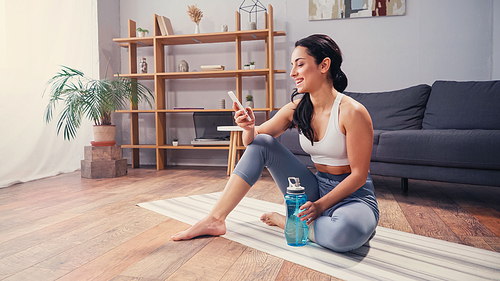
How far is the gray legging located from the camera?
112 cm

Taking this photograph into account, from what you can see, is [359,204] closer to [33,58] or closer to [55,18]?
[33,58]

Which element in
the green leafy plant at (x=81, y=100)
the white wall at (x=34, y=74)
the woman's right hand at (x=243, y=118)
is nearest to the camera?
the woman's right hand at (x=243, y=118)

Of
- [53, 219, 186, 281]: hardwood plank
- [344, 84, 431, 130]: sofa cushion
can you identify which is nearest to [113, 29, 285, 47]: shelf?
[344, 84, 431, 130]: sofa cushion

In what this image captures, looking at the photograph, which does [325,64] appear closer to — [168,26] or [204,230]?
[204,230]

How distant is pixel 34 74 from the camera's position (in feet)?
10.1

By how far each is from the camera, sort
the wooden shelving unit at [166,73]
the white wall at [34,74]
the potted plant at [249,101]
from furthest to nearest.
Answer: the potted plant at [249,101]
the wooden shelving unit at [166,73]
the white wall at [34,74]

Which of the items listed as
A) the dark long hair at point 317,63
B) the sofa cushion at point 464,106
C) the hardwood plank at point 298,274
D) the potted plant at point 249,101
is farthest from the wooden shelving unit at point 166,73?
the hardwood plank at point 298,274

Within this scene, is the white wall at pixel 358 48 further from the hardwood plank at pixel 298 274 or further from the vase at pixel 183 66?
the hardwood plank at pixel 298 274

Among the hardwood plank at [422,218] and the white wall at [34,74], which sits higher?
the white wall at [34,74]

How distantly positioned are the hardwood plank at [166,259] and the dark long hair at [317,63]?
59 centimetres

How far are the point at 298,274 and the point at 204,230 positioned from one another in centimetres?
47

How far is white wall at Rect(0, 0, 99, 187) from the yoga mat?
2344 millimetres

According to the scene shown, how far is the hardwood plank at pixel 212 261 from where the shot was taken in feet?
3.39

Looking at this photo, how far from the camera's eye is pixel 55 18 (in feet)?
11.1
